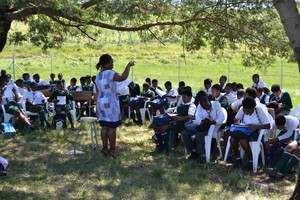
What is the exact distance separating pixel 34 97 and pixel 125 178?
581cm

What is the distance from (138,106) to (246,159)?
5.03 meters

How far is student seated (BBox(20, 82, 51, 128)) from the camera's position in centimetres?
1204

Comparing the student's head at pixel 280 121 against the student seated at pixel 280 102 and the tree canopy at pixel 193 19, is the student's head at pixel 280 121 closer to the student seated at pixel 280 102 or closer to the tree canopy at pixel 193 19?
the tree canopy at pixel 193 19

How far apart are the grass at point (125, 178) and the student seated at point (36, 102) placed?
233 cm

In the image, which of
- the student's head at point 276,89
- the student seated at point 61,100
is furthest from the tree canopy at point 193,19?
the student seated at point 61,100

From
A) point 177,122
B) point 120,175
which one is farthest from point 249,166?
point 120,175

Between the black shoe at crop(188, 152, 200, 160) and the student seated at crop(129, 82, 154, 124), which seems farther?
the student seated at crop(129, 82, 154, 124)

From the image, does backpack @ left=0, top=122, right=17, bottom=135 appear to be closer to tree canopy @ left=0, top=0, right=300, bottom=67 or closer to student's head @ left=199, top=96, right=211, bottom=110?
tree canopy @ left=0, top=0, right=300, bottom=67

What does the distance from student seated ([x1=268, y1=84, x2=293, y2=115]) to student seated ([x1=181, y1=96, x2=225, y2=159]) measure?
6.61 feet

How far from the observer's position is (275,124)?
767cm

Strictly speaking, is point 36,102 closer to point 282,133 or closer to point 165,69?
point 282,133

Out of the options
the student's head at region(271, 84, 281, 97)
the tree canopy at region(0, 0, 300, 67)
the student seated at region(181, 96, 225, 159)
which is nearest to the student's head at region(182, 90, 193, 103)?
the student seated at region(181, 96, 225, 159)

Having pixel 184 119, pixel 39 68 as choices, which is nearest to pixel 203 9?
pixel 184 119

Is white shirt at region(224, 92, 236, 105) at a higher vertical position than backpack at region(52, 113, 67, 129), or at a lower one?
higher
